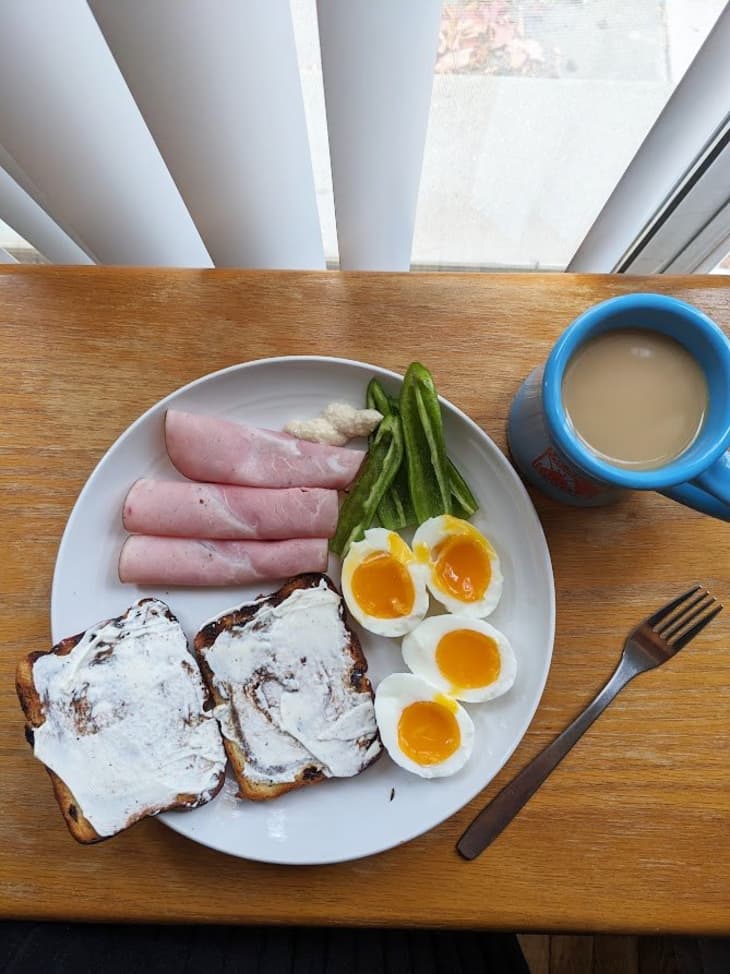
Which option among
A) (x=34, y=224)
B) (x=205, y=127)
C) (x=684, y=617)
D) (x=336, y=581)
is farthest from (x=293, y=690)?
(x=34, y=224)

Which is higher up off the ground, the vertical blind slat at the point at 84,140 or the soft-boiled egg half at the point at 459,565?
the vertical blind slat at the point at 84,140

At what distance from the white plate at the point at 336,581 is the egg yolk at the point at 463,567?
0.04 metres

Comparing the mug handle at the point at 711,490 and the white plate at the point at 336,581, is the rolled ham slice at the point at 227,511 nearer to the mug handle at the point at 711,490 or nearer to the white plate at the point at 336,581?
the white plate at the point at 336,581

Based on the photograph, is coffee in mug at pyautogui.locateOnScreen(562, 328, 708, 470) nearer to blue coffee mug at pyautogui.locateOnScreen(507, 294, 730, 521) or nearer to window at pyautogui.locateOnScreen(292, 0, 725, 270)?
blue coffee mug at pyautogui.locateOnScreen(507, 294, 730, 521)

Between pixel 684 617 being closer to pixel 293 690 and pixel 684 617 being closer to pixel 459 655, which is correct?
pixel 459 655

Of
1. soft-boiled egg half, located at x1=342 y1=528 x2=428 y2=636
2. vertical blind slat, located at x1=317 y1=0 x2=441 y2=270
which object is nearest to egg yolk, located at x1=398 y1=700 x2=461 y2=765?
soft-boiled egg half, located at x1=342 y1=528 x2=428 y2=636

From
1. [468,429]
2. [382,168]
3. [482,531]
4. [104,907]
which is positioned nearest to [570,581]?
[482,531]

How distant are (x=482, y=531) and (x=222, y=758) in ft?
1.47

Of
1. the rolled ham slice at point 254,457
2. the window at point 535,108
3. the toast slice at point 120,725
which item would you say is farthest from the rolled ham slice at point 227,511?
the window at point 535,108

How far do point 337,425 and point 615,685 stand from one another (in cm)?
51

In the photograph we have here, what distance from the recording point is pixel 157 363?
101 cm

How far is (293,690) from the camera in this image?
2.98 ft

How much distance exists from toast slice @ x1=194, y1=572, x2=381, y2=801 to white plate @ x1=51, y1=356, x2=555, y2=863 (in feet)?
0.15

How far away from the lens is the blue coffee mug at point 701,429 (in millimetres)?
758
